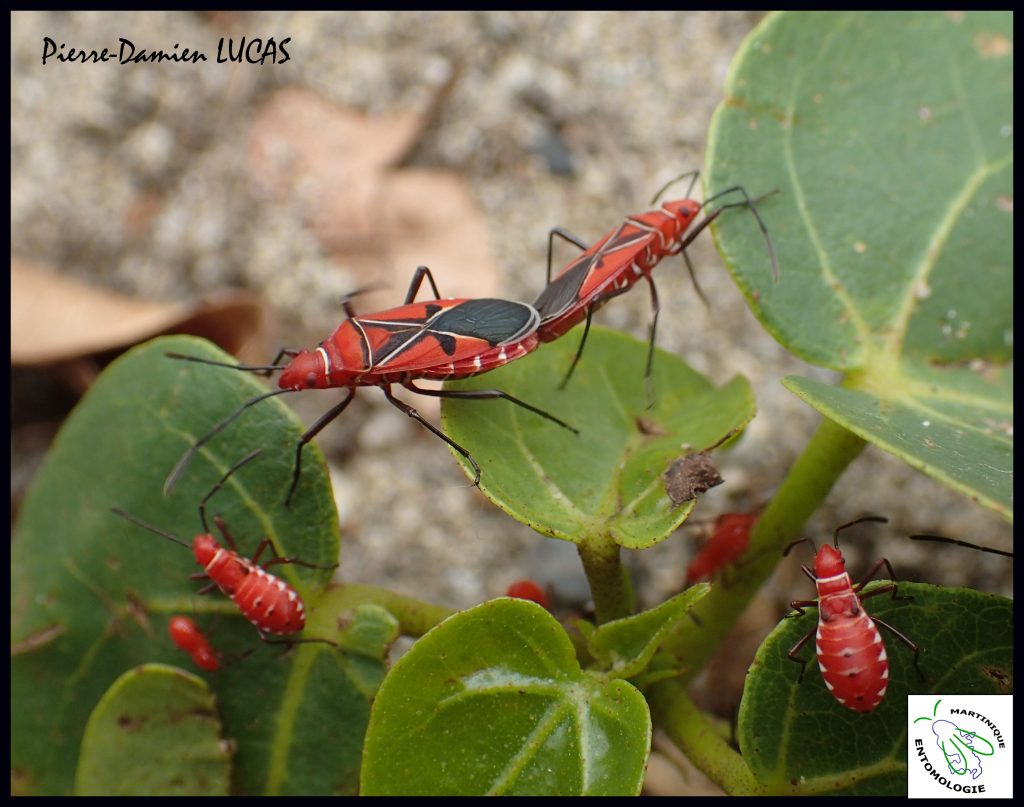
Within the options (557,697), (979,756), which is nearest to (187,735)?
(557,697)

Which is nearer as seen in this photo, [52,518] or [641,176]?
[52,518]

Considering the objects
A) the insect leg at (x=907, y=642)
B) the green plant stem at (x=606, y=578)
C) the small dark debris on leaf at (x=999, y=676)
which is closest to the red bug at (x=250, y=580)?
the green plant stem at (x=606, y=578)

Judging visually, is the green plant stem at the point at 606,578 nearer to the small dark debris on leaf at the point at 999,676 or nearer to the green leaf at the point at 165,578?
the green leaf at the point at 165,578

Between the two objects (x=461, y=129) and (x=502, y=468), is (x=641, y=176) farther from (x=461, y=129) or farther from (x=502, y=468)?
(x=502, y=468)

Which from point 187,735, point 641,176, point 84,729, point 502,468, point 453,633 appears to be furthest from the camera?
point 641,176

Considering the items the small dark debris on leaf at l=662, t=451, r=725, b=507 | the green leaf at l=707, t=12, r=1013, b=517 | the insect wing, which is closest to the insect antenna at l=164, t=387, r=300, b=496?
the insect wing

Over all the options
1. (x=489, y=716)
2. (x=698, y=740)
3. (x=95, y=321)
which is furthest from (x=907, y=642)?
(x=95, y=321)
